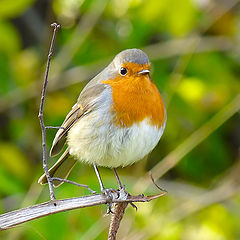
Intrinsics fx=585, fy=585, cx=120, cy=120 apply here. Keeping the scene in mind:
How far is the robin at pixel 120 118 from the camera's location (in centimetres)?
329

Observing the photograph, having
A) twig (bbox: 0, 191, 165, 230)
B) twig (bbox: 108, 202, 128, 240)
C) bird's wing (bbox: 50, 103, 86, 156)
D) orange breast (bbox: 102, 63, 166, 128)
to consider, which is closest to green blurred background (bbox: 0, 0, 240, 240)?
bird's wing (bbox: 50, 103, 86, 156)

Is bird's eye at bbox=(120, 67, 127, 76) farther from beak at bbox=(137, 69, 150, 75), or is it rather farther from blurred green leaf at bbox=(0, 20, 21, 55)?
blurred green leaf at bbox=(0, 20, 21, 55)

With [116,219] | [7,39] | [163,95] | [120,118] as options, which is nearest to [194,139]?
[163,95]

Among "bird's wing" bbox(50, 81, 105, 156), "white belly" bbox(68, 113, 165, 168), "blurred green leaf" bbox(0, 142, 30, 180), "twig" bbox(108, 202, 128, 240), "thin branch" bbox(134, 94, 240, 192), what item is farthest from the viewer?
"blurred green leaf" bbox(0, 142, 30, 180)

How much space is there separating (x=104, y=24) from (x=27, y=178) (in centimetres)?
158

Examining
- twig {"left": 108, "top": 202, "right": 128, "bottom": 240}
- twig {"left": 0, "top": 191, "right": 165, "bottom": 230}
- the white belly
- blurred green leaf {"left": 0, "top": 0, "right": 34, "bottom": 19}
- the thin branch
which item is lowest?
twig {"left": 108, "top": 202, "right": 128, "bottom": 240}

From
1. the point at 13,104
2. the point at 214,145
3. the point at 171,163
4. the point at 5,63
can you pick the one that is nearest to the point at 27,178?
the point at 13,104

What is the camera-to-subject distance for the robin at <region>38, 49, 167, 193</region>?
130 inches

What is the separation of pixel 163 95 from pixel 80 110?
1209 millimetres

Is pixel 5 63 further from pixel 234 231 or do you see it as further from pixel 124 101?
pixel 234 231

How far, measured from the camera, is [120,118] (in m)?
3.30

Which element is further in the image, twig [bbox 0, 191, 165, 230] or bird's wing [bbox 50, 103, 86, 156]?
bird's wing [bbox 50, 103, 86, 156]

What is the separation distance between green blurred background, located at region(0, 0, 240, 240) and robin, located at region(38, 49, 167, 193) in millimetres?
730

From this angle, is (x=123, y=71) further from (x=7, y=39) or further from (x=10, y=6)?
(x=7, y=39)
